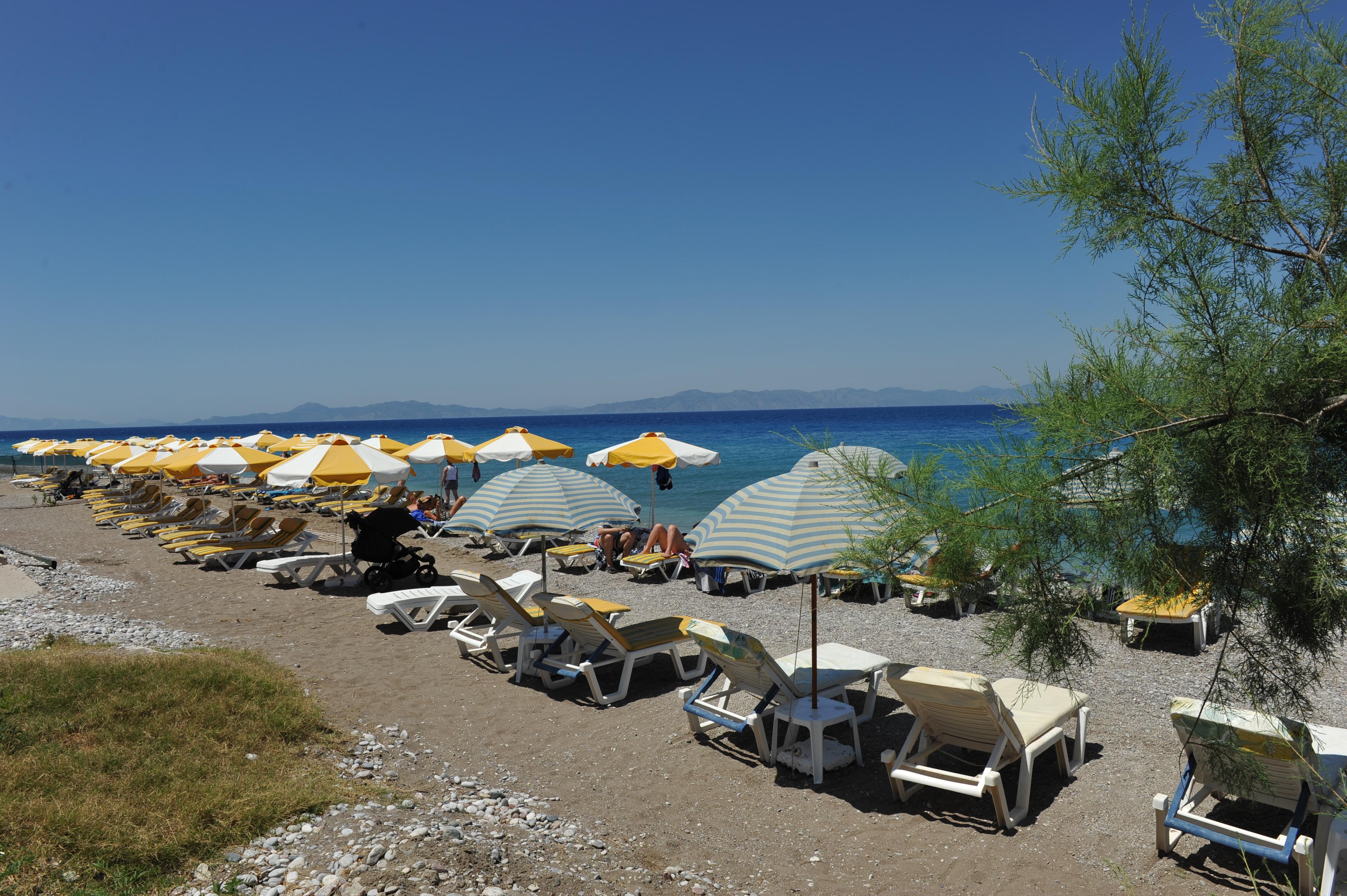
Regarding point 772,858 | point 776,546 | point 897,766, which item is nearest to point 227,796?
point 772,858

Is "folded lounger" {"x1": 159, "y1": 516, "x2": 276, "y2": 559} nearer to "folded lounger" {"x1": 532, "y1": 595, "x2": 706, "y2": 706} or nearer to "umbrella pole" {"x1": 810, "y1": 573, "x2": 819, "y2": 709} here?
"folded lounger" {"x1": 532, "y1": 595, "x2": 706, "y2": 706}

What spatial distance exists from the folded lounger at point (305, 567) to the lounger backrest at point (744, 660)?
7701mm

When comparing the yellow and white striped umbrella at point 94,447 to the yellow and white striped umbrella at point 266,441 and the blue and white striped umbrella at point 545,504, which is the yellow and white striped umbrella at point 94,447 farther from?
the blue and white striped umbrella at point 545,504

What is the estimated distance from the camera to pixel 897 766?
444 centimetres

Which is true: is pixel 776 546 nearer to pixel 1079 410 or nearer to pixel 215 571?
pixel 1079 410

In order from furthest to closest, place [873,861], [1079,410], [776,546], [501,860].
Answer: [776,546] < [873,861] < [501,860] < [1079,410]

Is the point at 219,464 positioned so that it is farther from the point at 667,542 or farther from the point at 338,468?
the point at 667,542

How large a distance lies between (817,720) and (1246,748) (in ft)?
7.30

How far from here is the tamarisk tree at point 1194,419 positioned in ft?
8.10

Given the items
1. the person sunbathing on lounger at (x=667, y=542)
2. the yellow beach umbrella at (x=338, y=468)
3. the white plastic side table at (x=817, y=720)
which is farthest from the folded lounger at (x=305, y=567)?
the white plastic side table at (x=817, y=720)

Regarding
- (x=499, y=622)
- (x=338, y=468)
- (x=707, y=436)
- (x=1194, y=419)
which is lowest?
(x=707, y=436)

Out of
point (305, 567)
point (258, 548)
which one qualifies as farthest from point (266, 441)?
point (305, 567)

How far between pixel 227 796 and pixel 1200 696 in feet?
21.8

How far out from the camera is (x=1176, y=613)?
6266 mm
